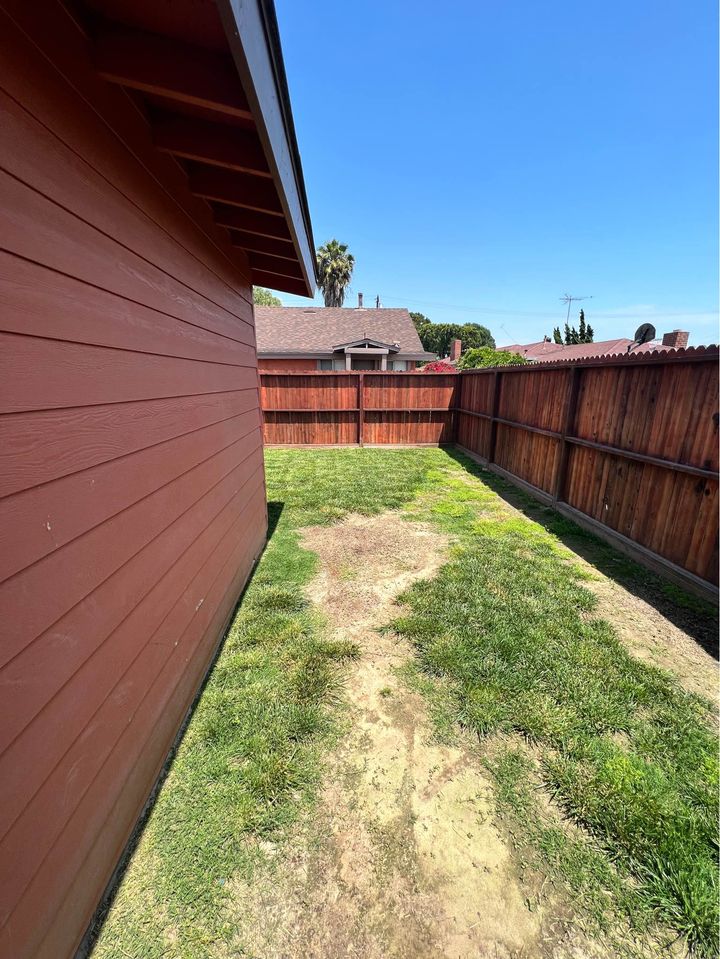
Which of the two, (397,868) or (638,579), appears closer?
(397,868)

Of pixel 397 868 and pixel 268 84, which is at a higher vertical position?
pixel 268 84

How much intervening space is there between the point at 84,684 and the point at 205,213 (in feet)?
8.66

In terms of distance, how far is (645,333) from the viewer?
634cm

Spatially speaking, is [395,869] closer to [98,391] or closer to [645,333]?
[98,391]

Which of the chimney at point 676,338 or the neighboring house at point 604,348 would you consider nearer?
the neighboring house at point 604,348

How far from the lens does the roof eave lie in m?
1.02

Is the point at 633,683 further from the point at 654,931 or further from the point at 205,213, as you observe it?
the point at 205,213

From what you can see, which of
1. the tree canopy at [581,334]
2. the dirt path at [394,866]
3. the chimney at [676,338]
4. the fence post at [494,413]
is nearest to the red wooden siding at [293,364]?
the fence post at [494,413]

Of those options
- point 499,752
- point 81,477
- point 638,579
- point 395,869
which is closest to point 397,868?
point 395,869

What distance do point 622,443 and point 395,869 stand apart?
13.9ft

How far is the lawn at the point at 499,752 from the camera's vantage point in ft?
4.52

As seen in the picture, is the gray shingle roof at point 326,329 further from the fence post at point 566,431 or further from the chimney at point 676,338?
the fence post at point 566,431

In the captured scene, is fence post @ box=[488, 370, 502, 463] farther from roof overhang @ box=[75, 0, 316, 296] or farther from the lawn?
roof overhang @ box=[75, 0, 316, 296]

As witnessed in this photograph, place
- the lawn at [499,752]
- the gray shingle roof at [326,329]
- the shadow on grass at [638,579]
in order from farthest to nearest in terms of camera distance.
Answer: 1. the gray shingle roof at [326,329]
2. the shadow on grass at [638,579]
3. the lawn at [499,752]
